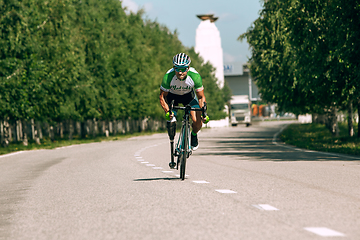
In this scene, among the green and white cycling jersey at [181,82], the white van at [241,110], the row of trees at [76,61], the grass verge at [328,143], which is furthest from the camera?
the white van at [241,110]

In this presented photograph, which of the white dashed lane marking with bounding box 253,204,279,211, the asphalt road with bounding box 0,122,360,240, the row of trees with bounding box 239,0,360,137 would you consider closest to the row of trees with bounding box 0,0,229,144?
the row of trees with bounding box 239,0,360,137

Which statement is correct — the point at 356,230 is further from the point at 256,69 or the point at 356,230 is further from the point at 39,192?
the point at 256,69

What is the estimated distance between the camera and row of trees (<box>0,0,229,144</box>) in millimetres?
31812

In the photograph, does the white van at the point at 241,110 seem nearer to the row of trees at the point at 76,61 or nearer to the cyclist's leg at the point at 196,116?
the row of trees at the point at 76,61

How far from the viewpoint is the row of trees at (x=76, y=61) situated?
31.8 m

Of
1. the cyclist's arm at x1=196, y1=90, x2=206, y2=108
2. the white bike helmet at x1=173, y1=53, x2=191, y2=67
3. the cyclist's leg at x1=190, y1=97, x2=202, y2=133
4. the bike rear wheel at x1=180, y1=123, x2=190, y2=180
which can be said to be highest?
Result: the white bike helmet at x1=173, y1=53, x2=191, y2=67

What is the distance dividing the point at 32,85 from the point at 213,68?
233ft

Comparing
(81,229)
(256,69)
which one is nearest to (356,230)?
(81,229)

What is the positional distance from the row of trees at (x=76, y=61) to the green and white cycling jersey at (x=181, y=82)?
22059mm

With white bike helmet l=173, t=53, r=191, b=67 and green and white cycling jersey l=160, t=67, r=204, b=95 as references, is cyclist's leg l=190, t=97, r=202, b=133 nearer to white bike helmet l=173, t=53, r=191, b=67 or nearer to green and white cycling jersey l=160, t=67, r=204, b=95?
green and white cycling jersey l=160, t=67, r=204, b=95

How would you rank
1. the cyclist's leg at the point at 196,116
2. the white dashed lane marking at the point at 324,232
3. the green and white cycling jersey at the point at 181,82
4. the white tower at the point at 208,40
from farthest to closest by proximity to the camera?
1. the white tower at the point at 208,40
2. the cyclist's leg at the point at 196,116
3. the green and white cycling jersey at the point at 181,82
4. the white dashed lane marking at the point at 324,232

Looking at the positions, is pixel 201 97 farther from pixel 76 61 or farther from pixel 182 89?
pixel 76 61

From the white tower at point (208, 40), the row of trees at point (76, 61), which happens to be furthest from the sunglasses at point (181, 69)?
the white tower at point (208, 40)

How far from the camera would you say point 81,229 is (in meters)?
6.02
